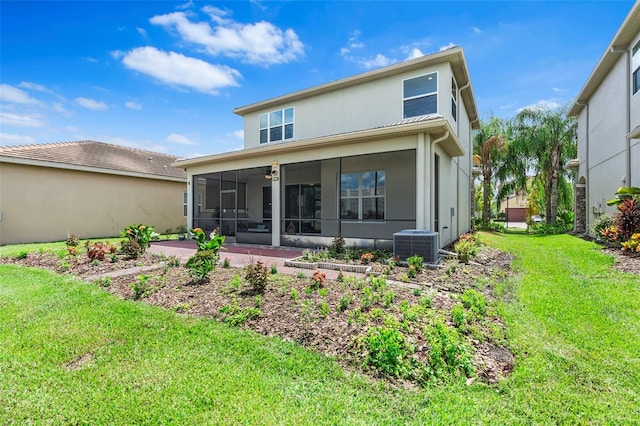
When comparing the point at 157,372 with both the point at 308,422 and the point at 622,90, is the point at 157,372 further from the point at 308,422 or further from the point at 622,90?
the point at 622,90

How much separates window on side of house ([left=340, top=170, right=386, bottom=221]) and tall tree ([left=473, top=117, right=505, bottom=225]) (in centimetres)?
1358

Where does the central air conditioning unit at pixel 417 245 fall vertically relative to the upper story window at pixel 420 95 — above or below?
below

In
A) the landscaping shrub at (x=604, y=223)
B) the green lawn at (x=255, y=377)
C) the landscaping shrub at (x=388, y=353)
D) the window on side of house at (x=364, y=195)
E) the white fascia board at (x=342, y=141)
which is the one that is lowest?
the green lawn at (x=255, y=377)

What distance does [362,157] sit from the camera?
11.4 meters

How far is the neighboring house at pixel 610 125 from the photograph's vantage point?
1000 cm

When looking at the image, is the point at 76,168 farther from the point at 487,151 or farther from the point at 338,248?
the point at 487,151

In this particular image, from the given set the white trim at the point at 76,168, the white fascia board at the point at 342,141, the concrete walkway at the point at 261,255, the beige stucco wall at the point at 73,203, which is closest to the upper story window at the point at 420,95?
the white fascia board at the point at 342,141

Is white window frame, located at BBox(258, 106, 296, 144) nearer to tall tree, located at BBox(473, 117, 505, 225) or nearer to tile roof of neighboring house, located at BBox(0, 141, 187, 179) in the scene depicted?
tile roof of neighboring house, located at BBox(0, 141, 187, 179)

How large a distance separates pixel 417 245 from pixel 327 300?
3.49 meters

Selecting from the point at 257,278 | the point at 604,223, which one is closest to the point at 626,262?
the point at 604,223

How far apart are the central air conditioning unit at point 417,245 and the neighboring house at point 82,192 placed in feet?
49.5

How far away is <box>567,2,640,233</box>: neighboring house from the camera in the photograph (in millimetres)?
10000

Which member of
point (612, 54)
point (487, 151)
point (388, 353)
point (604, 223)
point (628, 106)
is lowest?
point (388, 353)

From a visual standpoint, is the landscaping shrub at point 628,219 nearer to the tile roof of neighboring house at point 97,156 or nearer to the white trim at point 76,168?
the white trim at point 76,168
